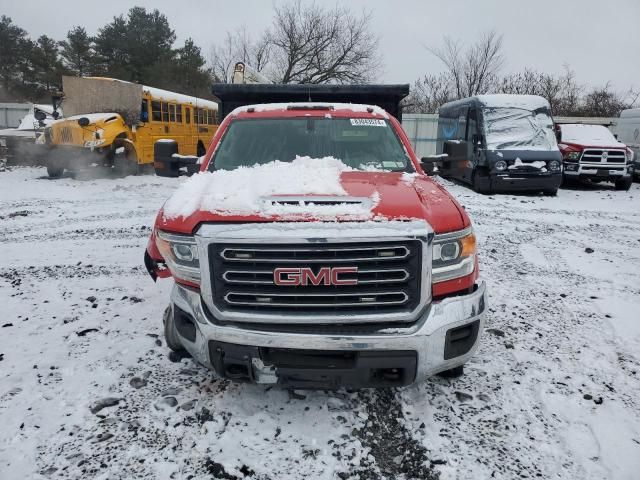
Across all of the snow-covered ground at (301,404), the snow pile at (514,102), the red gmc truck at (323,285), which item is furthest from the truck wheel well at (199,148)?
the red gmc truck at (323,285)

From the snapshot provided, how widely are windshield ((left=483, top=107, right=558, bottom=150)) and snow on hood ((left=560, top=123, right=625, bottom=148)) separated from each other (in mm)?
2006

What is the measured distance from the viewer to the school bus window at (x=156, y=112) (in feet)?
48.4

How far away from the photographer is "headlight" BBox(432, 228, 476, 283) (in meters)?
2.51

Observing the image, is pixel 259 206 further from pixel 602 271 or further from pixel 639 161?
pixel 639 161

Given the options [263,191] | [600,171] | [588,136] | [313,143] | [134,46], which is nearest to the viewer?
[263,191]

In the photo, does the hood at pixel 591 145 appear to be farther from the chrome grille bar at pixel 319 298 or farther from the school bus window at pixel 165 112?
the chrome grille bar at pixel 319 298

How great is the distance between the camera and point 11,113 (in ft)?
84.2

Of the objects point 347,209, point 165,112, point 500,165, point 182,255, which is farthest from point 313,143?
point 165,112

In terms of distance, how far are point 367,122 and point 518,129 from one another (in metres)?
9.55

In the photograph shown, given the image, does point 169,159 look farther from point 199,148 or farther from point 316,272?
point 199,148

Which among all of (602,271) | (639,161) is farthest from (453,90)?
(602,271)

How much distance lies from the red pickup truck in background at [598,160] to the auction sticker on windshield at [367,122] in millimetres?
11554

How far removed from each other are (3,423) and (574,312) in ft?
15.9

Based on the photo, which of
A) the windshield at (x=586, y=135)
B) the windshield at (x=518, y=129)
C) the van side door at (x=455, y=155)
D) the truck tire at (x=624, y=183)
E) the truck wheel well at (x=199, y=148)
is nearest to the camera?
the van side door at (x=455, y=155)
